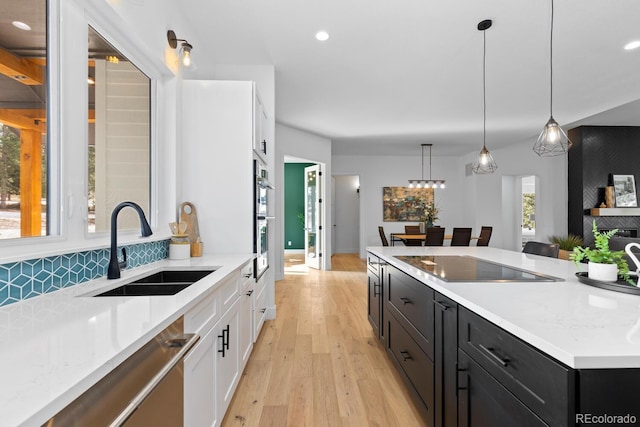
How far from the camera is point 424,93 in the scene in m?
4.56

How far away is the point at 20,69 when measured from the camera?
128cm

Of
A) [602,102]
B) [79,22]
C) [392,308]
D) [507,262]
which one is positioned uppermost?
[602,102]

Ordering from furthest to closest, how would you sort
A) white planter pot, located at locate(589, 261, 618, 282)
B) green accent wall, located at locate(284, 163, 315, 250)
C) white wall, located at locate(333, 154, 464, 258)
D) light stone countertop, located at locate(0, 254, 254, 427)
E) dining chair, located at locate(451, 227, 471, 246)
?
white wall, located at locate(333, 154, 464, 258) → green accent wall, located at locate(284, 163, 315, 250) → dining chair, located at locate(451, 227, 471, 246) → white planter pot, located at locate(589, 261, 618, 282) → light stone countertop, located at locate(0, 254, 254, 427)

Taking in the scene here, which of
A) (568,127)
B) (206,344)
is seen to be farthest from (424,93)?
(206,344)

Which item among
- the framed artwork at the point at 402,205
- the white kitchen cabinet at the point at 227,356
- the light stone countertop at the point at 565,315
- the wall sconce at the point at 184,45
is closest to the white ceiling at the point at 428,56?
the wall sconce at the point at 184,45

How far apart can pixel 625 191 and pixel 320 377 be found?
714cm

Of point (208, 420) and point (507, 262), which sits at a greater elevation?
point (507, 262)

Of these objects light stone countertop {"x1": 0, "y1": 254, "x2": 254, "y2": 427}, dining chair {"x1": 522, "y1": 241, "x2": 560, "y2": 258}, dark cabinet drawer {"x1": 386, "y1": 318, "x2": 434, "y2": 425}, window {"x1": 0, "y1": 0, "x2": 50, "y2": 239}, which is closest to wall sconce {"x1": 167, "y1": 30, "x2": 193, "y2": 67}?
window {"x1": 0, "y1": 0, "x2": 50, "y2": 239}

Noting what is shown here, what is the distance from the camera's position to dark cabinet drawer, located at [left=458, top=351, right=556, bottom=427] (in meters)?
0.97

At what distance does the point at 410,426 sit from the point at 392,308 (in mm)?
778

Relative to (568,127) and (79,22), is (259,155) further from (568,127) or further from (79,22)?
(568,127)

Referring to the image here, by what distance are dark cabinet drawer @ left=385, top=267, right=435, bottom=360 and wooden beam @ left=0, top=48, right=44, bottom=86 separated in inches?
79.5

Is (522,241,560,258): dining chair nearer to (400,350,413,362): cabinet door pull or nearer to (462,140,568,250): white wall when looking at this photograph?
(400,350,413,362): cabinet door pull

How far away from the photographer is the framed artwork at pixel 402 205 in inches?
359
